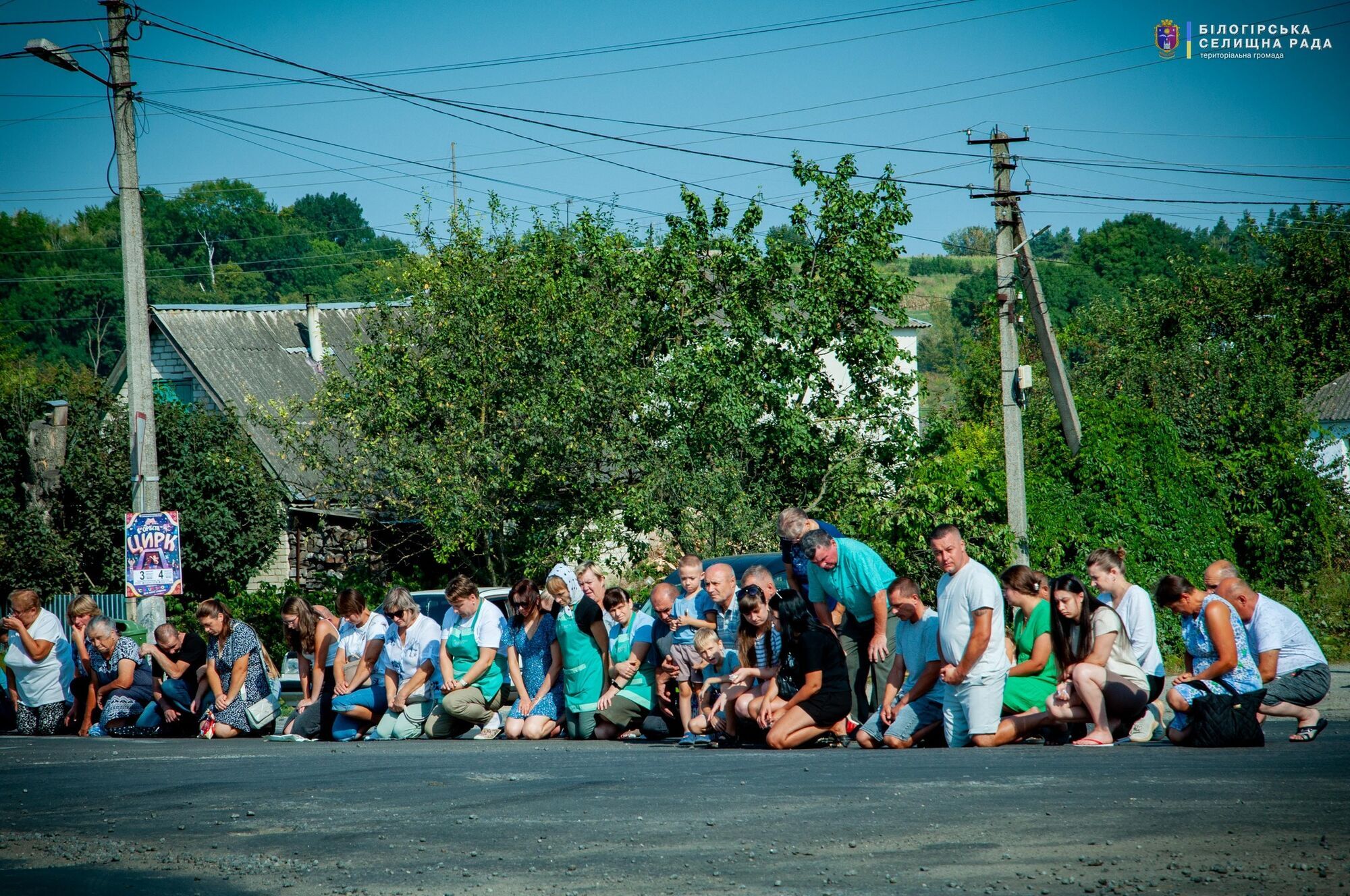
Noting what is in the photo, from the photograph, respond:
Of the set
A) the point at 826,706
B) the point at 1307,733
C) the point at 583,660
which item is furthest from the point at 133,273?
the point at 1307,733

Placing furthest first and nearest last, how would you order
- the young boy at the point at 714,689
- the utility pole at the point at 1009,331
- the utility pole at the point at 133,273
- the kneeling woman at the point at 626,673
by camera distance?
1. the utility pole at the point at 1009,331
2. the utility pole at the point at 133,273
3. the kneeling woman at the point at 626,673
4. the young boy at the point at 714,689

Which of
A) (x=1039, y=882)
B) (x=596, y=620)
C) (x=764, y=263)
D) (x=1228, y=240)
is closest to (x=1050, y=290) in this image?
(x=1228, y=240)

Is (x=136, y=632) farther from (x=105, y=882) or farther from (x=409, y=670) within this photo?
(x=105, y=882)

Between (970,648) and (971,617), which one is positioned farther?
(971,617)

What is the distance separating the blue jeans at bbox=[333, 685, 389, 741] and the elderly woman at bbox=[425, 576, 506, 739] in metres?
0.62

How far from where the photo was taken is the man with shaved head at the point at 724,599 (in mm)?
11438

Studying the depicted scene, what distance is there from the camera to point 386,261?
26016 millimetres

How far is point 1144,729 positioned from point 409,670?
288 inches

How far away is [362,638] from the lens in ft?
45.3

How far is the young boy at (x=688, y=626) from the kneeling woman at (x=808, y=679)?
130 cm

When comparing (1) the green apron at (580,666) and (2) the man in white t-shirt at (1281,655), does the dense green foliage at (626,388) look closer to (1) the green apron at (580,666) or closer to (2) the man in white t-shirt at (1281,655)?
(1) the green apron at (580,666)

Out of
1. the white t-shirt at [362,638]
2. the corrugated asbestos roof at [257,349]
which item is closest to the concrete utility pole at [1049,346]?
the white t-shirt at [362,638]

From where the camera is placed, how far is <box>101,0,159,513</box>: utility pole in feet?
54.8

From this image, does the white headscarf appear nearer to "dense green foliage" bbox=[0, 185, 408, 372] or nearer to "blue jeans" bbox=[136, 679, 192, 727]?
"blue jeans" bbox=[136, 679, 192, 727]
